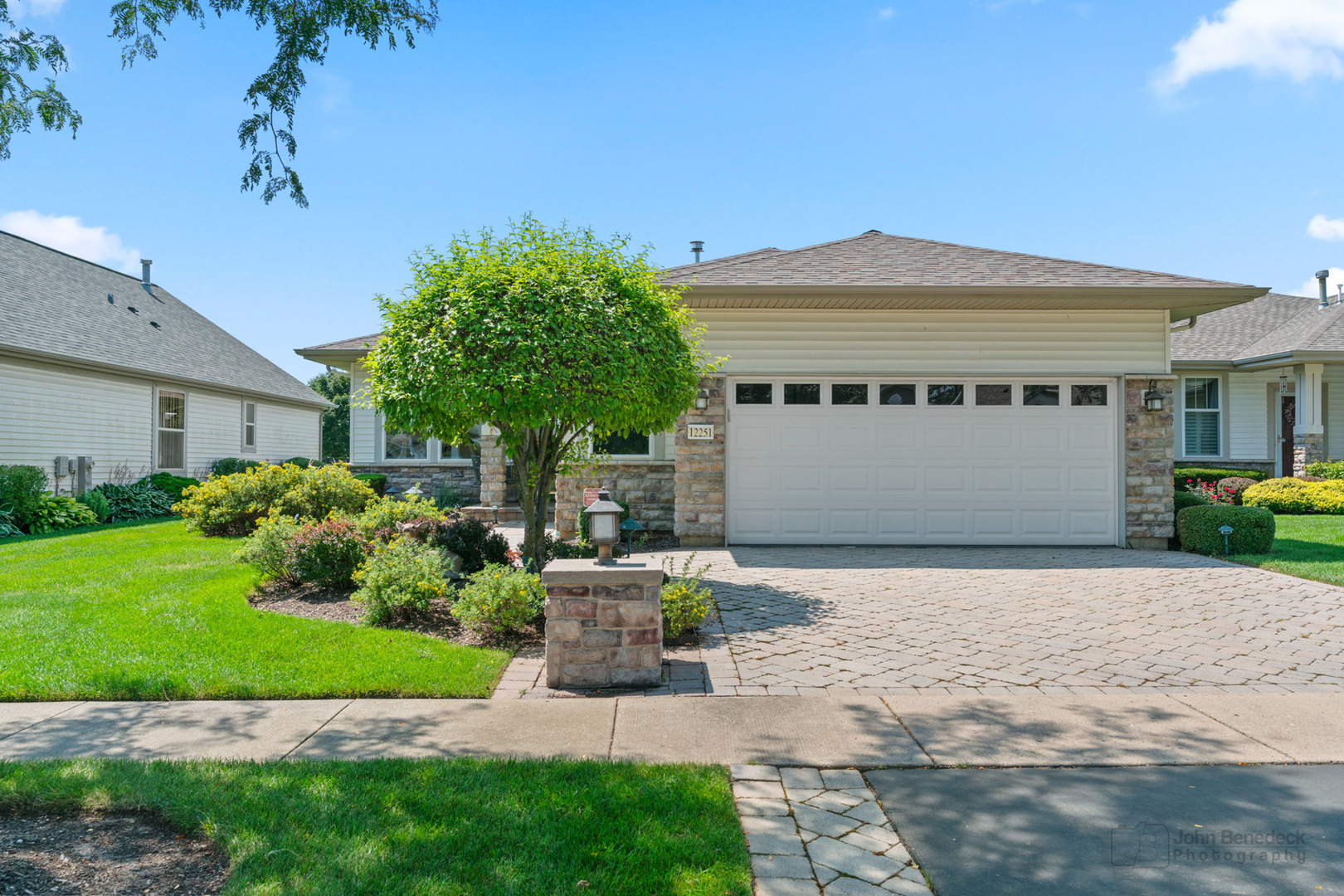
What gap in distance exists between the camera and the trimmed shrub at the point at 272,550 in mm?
7441

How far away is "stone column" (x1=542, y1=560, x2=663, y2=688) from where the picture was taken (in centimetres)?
459

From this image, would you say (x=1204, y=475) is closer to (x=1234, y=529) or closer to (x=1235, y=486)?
(x=1235, y=486)

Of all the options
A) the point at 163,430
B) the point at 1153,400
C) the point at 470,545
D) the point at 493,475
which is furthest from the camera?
the point at 163,430

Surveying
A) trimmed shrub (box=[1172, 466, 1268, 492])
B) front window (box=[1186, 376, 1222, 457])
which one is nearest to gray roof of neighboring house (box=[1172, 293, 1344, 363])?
front window (box=[1186, 376, 1222, 457])

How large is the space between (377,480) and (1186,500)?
14897 millimetres

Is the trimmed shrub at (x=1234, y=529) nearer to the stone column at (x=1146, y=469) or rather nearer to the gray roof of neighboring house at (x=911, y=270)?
the stone column at (x=1146, y=469)

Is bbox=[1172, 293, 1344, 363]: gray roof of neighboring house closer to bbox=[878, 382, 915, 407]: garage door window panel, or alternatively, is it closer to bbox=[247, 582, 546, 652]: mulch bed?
bbox=[878, 382, 915, 407]: garage door window panel

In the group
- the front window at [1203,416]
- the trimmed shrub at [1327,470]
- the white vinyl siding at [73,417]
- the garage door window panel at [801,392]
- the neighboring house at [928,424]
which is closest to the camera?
the neighboring house at [928,424]

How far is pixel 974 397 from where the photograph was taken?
418 inches

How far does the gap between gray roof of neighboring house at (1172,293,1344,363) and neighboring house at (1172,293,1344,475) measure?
0.11ft

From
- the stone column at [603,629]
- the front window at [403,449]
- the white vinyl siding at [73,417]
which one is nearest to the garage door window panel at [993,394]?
the stone column at [603,629]

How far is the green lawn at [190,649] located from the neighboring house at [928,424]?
576 cm

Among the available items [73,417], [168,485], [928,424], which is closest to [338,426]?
[168,485]

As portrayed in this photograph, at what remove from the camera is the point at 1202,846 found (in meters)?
2.70
